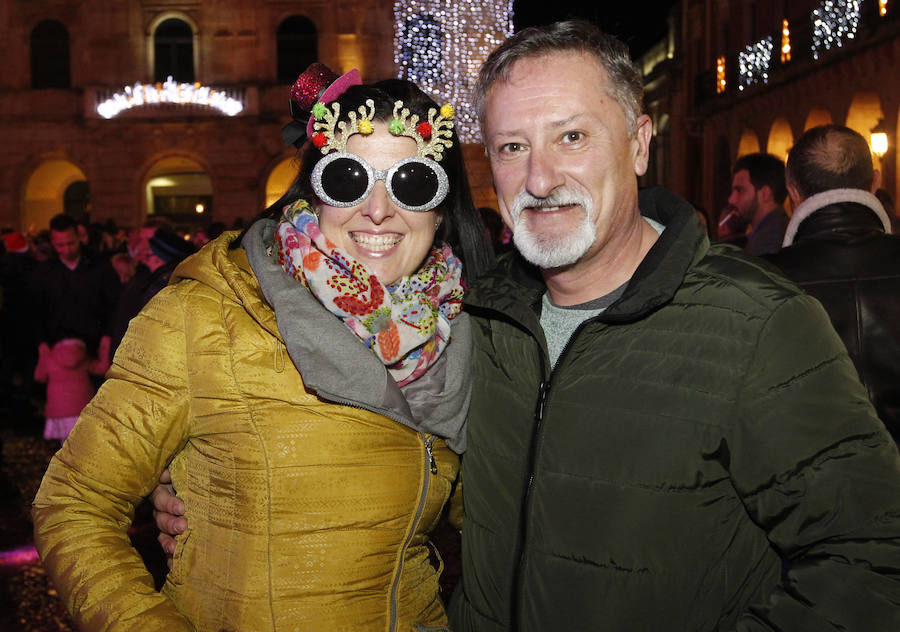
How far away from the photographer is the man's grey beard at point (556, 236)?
2160 mm

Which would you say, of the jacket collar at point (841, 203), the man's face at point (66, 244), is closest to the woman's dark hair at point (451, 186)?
the jacket collar at point (841, 203)

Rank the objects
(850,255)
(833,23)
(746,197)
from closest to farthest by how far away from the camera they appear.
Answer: (850,255), (746,197), (833,23)

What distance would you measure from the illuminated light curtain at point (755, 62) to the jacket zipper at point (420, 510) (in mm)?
20712

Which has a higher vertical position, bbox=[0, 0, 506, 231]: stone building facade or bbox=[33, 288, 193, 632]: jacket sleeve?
bbox=[0, 0, 506, 231]: stone building facade

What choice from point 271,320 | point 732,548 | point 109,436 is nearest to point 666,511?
point 732,548

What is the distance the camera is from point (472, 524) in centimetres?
226

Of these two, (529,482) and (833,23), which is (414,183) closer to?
(529,482)

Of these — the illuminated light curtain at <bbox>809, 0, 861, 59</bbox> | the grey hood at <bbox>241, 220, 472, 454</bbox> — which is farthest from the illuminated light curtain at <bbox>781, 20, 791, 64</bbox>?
the grey hood at <bbox>241, 220, 472, 454</bbox>

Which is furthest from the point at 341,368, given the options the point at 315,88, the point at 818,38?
the point at 818,38

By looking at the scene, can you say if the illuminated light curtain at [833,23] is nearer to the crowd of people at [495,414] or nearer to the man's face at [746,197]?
the man's face at [746,197]

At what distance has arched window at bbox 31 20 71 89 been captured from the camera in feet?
82.9

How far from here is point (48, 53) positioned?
25281mm

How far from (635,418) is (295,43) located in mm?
25342

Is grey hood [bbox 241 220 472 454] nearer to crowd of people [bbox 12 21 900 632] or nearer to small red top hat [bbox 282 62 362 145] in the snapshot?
crowd of people [bbox 12 21 900 632]
